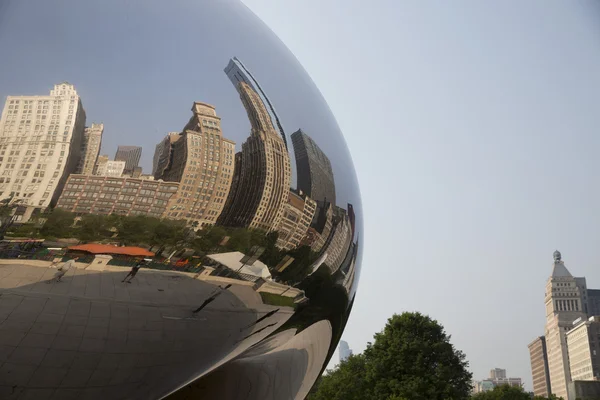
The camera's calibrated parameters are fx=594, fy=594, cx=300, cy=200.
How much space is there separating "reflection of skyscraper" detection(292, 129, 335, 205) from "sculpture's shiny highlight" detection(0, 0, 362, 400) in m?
0.04

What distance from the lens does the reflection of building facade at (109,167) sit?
10.5 ft

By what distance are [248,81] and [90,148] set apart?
3.55ft

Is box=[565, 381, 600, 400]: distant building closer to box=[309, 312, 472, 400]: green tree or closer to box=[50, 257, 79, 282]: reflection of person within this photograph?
box=[309, 312, 472, 400]: green tree

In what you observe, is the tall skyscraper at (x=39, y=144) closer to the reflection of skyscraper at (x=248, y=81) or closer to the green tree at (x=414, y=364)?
the reflection of skyscraper at (x=248, y=81)

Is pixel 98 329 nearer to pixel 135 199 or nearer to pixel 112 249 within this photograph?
pixel 112 249

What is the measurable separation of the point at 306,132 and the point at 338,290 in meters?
1.32

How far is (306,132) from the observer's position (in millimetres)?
4129

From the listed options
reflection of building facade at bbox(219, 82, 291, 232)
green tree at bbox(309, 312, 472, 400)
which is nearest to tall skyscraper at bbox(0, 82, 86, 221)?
reflection of building facade at bbox(219, 82, 291, 232)

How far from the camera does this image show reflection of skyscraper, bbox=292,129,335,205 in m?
3.93

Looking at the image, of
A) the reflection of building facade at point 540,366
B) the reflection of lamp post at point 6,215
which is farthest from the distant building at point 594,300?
the reflection of lamp post at point 6,215

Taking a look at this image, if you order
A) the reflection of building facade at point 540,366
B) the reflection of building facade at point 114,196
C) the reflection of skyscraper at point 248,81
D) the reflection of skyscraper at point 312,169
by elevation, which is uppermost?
the reflection of building facade at point 540,366

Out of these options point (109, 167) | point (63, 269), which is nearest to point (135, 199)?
point (109, 167)

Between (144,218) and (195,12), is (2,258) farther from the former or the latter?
(195,12)

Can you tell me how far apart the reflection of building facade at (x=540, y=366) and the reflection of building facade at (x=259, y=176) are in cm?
17558
